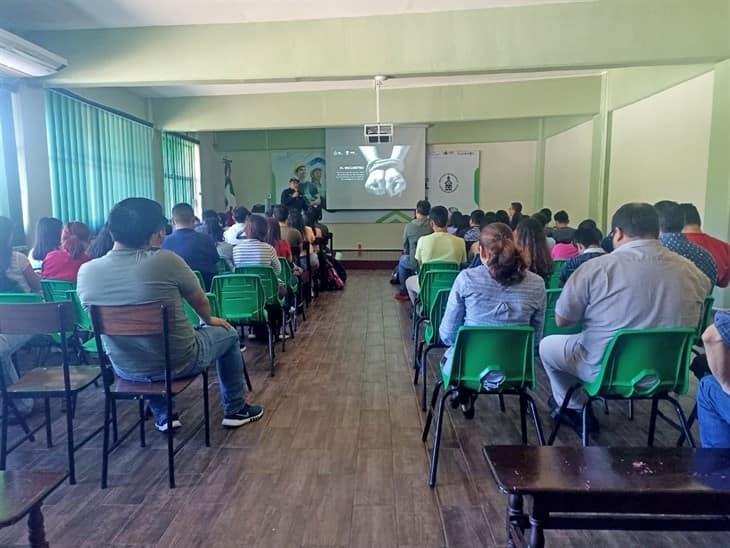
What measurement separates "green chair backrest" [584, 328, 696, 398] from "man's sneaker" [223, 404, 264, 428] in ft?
6.14

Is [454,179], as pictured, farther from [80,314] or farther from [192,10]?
[80,314]

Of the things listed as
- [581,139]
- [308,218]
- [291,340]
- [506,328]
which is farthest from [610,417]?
[581,139]

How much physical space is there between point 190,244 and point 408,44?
9.05ft

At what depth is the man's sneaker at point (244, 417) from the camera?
2.90 m

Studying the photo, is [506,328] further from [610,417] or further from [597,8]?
[597,8]

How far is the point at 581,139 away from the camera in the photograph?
25.2 feet

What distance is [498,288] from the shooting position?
2.35m

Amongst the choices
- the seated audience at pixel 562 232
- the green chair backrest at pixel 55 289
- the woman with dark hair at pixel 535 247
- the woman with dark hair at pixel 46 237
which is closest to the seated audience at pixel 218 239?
the woman with dark hair at pixel 46 237

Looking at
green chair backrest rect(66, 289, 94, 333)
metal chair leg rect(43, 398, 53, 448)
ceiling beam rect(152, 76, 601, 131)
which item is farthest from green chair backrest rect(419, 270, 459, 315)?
ceiling beam rect(152, 76, 601, 131)

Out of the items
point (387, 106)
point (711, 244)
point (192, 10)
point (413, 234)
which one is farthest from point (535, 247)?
point (387, 106)

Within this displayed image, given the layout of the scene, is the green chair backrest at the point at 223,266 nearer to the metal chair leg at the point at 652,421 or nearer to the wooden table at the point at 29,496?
the wooden table at the point at 29,496

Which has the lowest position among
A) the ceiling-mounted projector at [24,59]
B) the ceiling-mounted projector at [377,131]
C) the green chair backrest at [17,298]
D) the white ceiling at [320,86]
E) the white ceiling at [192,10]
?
the green chair backrest at [17,298]

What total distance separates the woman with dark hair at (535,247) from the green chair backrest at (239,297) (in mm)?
1826

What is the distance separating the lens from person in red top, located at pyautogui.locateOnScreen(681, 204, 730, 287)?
3.27m
